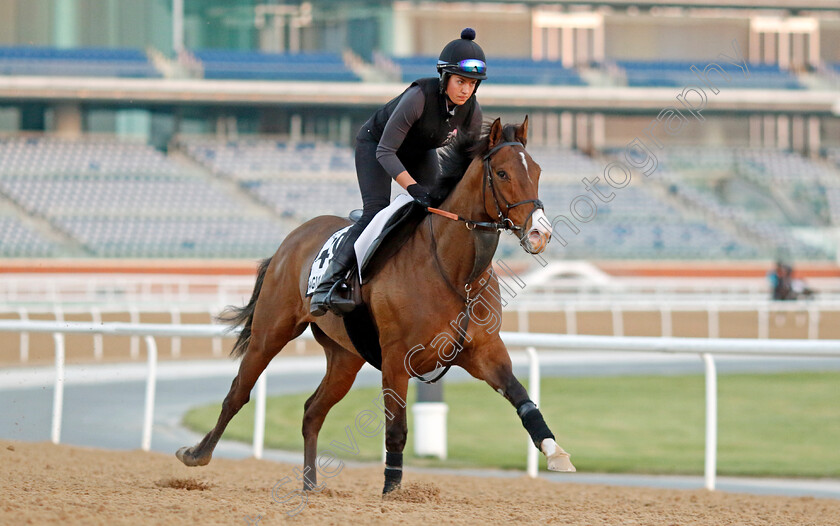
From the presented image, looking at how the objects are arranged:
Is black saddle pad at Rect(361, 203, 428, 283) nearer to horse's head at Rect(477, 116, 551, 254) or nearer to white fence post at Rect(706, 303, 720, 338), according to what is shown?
horse's head at Rect(477, 116, 551, 254)

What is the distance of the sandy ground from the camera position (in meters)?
4.39

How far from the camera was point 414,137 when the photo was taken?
530 cm

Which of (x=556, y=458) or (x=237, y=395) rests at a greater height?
(x=556, y=458)

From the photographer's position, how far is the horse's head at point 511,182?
452 cm

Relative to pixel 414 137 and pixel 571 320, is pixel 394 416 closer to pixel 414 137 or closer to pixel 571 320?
pixel 414 137

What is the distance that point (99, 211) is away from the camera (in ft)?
86.2

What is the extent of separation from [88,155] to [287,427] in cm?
2007

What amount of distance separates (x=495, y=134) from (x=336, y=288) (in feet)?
3.46

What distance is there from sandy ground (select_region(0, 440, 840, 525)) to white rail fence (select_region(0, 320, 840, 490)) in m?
0.44

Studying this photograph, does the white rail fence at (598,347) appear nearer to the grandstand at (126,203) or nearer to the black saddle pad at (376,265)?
the black saddle pad at (376,265)

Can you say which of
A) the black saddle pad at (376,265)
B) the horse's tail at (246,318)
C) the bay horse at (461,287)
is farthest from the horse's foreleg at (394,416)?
the horse's tail at (246,318)

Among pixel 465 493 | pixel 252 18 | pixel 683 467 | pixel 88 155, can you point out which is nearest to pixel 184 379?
pixel 683 467

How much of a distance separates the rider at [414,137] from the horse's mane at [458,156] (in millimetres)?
37

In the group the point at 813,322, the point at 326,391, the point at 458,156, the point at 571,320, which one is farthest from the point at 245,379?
the point at 813,322
